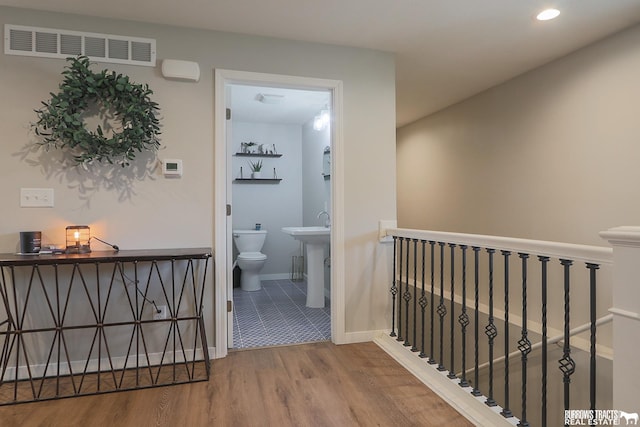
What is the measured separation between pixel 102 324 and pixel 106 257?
1.37 feet

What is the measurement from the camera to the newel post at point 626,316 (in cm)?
122

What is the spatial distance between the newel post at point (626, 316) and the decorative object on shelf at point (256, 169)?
452 centimetres

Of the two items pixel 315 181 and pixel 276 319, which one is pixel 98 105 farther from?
pixel 315 181

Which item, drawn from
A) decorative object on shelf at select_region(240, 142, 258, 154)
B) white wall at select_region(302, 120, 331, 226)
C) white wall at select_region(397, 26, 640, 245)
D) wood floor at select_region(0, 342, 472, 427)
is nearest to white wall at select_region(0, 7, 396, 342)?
wood floor at select_region(0, 342, 472, 427)

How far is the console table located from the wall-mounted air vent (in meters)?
1.23

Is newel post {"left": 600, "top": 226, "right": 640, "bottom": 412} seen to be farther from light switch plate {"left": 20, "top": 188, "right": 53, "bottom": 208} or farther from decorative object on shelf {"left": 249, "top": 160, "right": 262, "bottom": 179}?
decorative object on shelf {"left": 249, "top": 160, "right": 262, "bottom": 179}

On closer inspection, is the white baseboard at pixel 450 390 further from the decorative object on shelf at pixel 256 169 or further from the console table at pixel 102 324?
the decorative object on shelf at pixel 256 169

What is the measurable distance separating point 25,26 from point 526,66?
369cm

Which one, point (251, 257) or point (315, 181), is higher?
point (315, 181)

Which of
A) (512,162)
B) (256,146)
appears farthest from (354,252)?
(256,146)

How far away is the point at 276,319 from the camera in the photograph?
353 centimetres

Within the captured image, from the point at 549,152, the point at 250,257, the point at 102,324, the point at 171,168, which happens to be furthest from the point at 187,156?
the point at 549,152

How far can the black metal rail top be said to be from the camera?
200 centimetres

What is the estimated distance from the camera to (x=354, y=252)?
293cm
